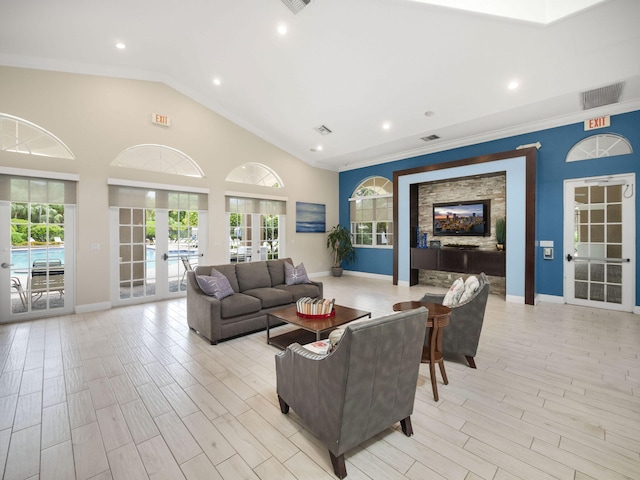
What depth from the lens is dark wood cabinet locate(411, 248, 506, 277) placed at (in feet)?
19.6

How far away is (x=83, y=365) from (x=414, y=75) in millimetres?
5769

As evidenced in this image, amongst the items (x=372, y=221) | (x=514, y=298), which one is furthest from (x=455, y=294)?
(x=372, y=221)

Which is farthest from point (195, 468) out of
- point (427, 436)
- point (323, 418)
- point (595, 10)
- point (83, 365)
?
point (595, 10)

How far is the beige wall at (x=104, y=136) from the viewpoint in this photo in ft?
14.9

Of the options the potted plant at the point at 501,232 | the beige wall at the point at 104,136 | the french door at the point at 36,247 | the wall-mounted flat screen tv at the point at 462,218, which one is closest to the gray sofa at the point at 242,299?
the beige wall at the point at 104,136

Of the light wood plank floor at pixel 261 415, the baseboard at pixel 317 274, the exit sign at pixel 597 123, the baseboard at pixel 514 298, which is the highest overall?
the exit sign at pixel 597 123

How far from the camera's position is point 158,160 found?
5.78 metres

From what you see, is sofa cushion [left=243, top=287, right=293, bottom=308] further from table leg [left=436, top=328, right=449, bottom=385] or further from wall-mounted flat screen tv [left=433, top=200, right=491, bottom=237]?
wall-mounted flat screen tv [left=433, top=200, right=491, bottom=237]

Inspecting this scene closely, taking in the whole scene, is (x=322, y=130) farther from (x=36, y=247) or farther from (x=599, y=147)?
(x=36, y=247)

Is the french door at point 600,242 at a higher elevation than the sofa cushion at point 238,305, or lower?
higher

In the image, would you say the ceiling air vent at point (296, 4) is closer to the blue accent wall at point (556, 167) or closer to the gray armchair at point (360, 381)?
the gray armchair at point (360, 381)

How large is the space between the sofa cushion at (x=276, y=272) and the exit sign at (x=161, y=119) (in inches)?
139

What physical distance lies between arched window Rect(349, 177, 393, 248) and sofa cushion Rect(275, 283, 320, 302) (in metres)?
Result: 3.98

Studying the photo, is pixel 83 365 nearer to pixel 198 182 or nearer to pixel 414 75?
pixel 198 182
